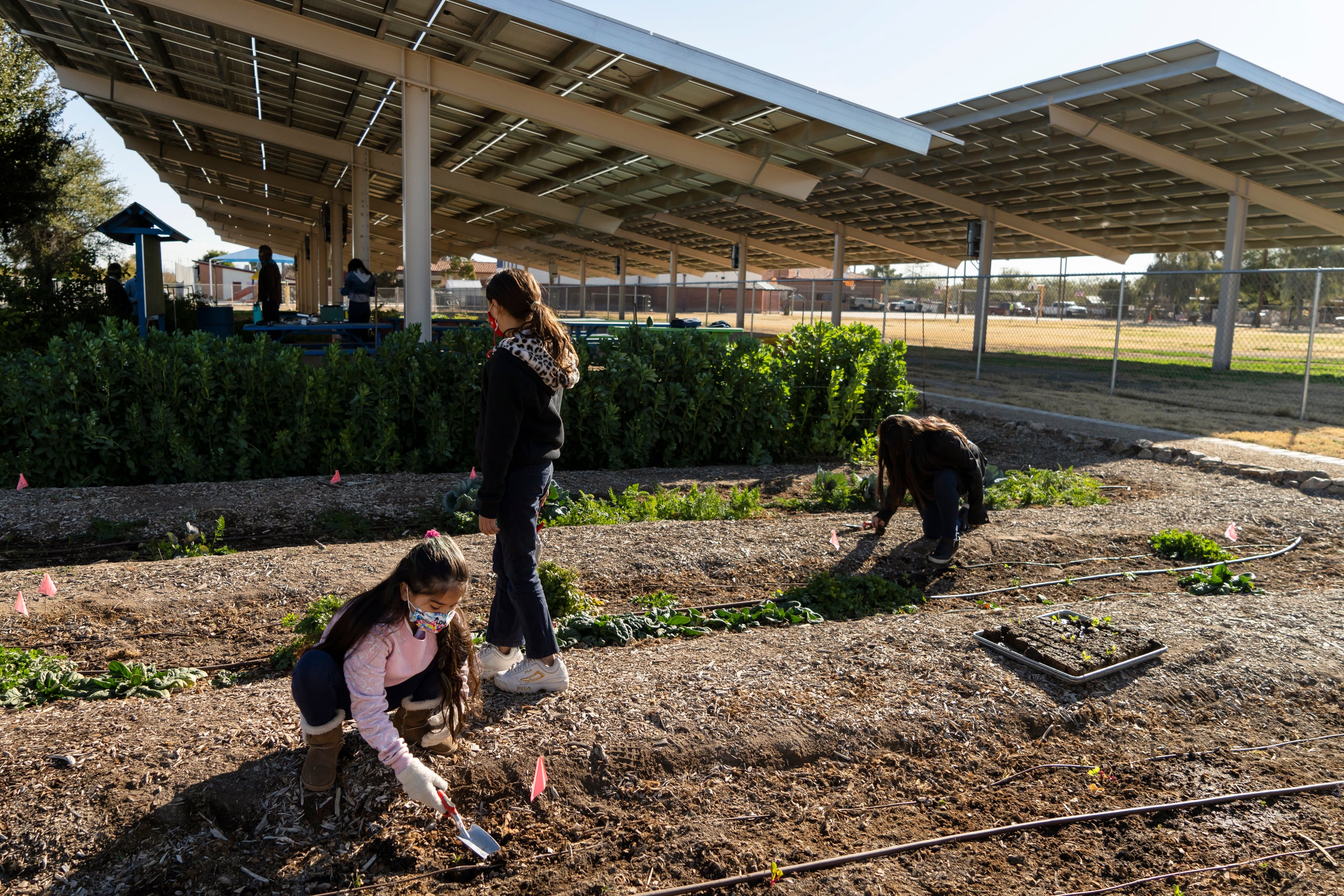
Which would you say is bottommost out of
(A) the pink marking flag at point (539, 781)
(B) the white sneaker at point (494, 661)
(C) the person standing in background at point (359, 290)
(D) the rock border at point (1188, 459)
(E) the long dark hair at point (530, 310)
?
(A) the pink marking flag at point (539, 781)

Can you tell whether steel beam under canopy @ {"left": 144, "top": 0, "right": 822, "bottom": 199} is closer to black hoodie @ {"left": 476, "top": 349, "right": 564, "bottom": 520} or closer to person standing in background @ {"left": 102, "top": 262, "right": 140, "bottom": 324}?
person standing in background @ {"left": 102, "top": 262, "right": 140, "bottom": 324}

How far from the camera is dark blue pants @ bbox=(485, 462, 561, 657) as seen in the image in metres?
3.51

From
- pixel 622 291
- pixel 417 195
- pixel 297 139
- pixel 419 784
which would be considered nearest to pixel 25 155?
pixel 297 139

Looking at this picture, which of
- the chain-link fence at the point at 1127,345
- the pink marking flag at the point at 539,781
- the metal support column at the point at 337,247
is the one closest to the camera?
the pink marking flag at the point at 539,781

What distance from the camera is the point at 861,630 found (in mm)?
4477

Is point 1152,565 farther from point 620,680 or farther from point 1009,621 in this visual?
point 620,680

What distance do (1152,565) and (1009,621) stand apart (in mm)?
2136

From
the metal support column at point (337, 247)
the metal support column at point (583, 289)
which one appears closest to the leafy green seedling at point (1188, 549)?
the metal support column at point (337, 247)

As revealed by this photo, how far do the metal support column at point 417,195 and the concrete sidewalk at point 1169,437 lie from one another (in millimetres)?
7823

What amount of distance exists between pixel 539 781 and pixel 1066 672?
2.36 metres

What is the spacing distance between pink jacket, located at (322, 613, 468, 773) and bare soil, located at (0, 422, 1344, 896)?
327mm

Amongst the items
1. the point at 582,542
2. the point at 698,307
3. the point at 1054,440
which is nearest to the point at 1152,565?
the point at 582,542

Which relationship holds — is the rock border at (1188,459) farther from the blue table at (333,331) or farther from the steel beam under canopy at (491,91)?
the blue table at (333,331)

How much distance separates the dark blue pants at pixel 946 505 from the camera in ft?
18.8
